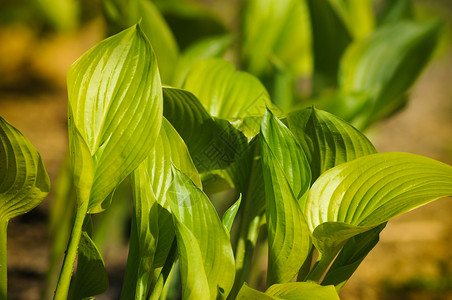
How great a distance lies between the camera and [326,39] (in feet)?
3.48

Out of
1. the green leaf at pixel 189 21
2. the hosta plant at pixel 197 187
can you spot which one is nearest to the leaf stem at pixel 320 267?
the hosta plant at pixel 197 187

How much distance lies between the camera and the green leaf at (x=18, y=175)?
0.48 m

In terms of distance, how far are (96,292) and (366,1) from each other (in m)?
1.11

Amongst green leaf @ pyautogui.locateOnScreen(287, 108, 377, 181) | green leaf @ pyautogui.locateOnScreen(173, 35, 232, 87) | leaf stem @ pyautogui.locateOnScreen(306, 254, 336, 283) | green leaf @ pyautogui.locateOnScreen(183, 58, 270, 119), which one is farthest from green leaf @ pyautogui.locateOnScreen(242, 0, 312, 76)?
leaf stem @ pyautogui.locateOnScreen(306, 254, 336, 283)

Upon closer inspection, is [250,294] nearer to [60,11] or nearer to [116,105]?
[116,105]

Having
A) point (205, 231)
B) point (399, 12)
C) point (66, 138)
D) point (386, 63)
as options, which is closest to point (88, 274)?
point (205, 231)

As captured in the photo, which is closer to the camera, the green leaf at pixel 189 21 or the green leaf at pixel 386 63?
the green leaf at pixel 386 63

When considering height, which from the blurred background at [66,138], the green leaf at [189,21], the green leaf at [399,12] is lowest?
the blurred background at [66,138]

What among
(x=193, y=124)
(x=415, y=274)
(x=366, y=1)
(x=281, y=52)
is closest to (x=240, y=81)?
(x=193, y=124)

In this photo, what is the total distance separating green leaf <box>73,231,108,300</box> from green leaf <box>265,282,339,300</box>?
200 mm

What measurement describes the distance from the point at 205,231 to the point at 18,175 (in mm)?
205

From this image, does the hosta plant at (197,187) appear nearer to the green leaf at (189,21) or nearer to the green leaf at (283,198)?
the green leaf at (283,198)

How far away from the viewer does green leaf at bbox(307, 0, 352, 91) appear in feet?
3.27

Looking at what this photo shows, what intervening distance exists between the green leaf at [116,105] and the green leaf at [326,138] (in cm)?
17
